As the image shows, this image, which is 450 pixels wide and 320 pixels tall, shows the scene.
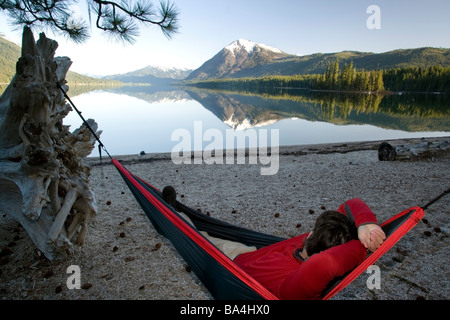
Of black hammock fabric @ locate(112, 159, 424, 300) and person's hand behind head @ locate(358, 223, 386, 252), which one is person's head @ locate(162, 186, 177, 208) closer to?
black hammock fabric @ locate(112, 159, 424, 300)

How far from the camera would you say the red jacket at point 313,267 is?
55.1 inches

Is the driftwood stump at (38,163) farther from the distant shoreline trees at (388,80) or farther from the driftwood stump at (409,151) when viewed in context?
the distant shoreline trees at (388,80)

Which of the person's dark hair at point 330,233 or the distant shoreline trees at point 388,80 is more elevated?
the distant shoreline trees at point 388,80

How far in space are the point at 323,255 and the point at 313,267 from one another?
9 centimetres

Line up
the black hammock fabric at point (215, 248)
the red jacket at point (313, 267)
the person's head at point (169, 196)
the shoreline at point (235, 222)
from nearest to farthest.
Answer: the red jacket at point (313, 267), the black hammock fabric at point (215, 248), the shoreline at point (235, 222), the person's head at point (169, 196)

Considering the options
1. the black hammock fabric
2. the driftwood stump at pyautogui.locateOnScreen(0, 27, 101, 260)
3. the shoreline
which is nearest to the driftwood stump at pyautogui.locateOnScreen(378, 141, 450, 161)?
the shoreline

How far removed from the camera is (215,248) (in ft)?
6.76

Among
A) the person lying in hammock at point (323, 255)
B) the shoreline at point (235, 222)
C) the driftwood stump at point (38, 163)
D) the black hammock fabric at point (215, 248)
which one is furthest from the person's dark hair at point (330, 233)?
the driftwood stump at point (38, 163)

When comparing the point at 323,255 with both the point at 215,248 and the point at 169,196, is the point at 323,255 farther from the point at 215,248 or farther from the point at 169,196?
the point at 169,196

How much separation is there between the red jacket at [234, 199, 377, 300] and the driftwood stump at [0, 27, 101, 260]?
Answer: 1.96 meters

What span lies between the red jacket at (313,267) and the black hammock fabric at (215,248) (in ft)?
0.26

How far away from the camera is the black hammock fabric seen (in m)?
1.55
